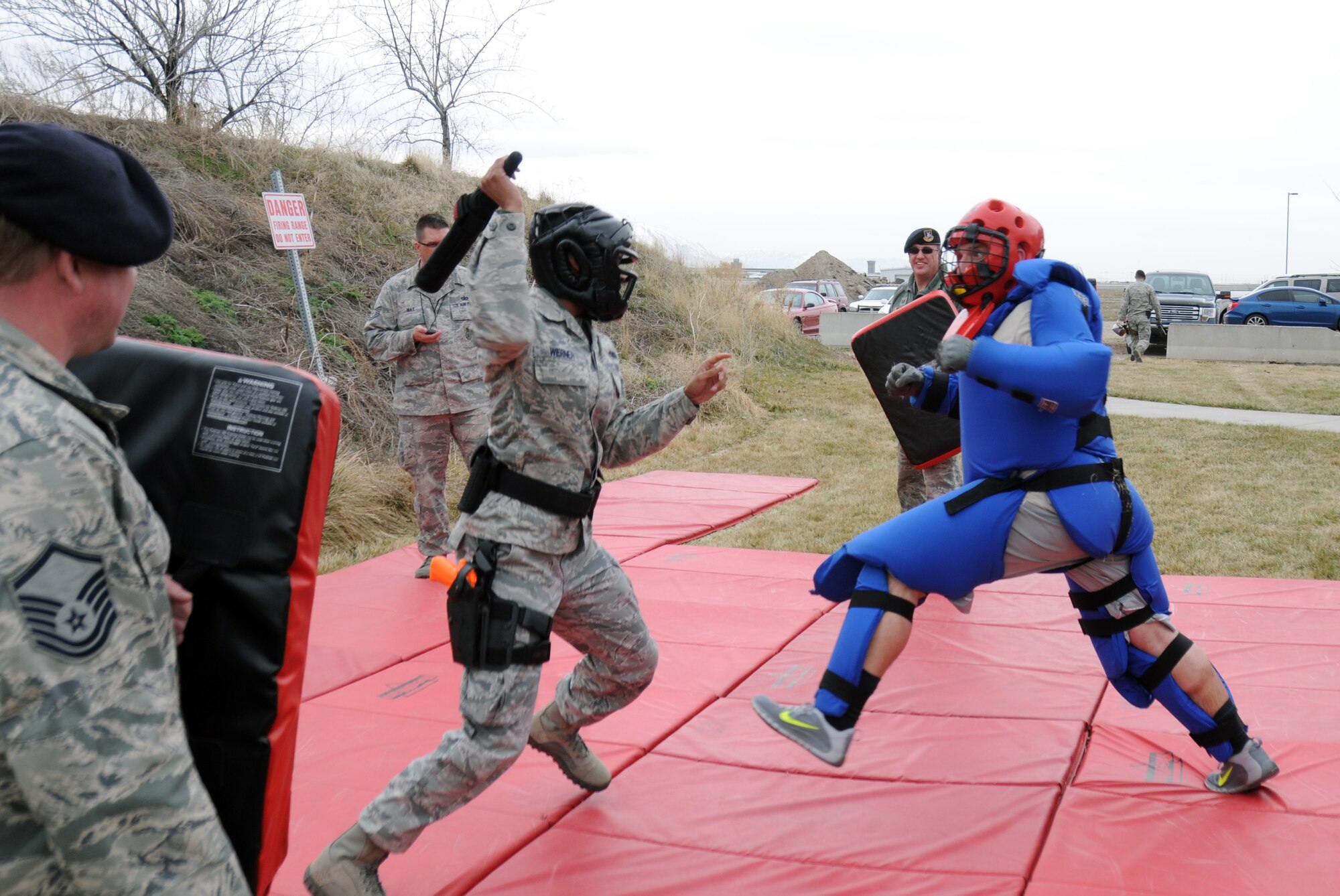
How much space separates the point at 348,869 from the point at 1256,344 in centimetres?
2130

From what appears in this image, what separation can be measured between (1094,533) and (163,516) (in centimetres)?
258

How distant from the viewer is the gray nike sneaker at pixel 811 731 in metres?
3.08

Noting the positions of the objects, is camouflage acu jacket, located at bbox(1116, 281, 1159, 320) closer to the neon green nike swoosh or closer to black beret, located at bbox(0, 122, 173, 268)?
the neon green nike swoosh

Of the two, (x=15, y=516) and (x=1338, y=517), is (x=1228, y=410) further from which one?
(x=15, y=516)

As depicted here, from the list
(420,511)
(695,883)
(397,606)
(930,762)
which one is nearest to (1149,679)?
(930,762)

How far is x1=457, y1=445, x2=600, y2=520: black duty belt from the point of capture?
2.87 metres

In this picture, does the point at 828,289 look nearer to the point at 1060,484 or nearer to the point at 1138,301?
the point at 1138,301

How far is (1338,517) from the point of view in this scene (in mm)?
7703

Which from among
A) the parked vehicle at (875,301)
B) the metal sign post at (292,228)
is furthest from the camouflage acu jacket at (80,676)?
the parked vehicle at (875,301)

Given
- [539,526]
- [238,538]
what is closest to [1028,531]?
[539,526]

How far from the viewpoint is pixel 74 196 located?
1316mm

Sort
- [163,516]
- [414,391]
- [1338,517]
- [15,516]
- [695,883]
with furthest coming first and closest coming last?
[1338,517] < [414,391] < [695,883] < [163,516] < [15,516]

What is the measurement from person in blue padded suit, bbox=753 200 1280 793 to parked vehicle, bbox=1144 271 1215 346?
23.7 meters

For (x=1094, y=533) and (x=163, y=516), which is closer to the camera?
(x=163, y=516)
